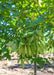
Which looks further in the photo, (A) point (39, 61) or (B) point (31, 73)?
(B) point (31, 73)

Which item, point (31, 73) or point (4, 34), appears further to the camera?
point (31, 73)

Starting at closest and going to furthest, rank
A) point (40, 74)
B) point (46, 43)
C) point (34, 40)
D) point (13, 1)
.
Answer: point (34, 40) < point (13, 1) < point (46, 43) < point (40, 74)

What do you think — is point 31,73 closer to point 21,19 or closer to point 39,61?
point 39,61

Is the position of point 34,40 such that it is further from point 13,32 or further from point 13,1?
point 13,1

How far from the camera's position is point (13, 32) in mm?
1088

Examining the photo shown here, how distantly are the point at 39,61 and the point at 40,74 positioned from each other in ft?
4.71

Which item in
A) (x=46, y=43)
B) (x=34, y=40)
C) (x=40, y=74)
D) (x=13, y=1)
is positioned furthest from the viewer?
(x=40, y=74)

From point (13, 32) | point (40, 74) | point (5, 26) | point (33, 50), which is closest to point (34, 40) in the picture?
point (33, 50)

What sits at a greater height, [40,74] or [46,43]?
[46,43]

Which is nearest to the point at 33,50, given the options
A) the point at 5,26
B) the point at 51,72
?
the point at 5,26

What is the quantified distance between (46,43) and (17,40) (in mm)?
356

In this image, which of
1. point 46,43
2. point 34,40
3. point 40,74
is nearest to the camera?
point 34,40

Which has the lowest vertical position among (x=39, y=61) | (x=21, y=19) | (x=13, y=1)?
(x=39, y=61)

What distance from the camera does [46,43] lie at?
120 centimetres
